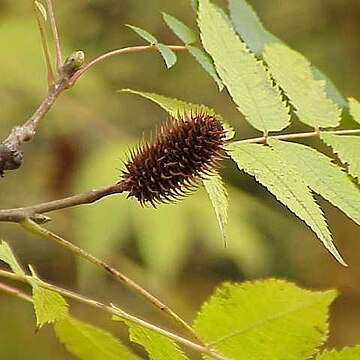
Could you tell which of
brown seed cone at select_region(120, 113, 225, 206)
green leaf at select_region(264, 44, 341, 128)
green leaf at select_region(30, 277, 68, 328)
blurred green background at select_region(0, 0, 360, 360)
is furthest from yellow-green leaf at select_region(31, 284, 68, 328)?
blurred green background at select_region(0, 0, 360, 360)

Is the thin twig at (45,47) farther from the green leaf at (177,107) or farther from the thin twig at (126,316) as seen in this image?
the thin twig at (126,316)

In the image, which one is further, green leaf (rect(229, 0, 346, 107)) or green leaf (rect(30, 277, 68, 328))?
green leaf (rect(229, 0, 346, 107))

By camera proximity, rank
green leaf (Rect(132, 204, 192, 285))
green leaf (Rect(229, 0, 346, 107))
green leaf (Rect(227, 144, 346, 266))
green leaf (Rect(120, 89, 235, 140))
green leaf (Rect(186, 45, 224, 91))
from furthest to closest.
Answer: green leaf (Rect(132, 204, 192, 285)) < green leaf (Rect(229, 0, 346, 107)) < green leaf (Rect(186, 45, 224, 91)) < green leaf (Rect(120, 89, 235, 140)) < green leaf (Rect(227, 144, 346, 266))

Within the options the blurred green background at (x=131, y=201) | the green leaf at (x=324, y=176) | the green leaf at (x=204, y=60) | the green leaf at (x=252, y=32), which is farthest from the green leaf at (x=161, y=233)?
the green leaf at (x=324, y=176)

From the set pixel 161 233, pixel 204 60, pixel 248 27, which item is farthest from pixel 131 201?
pixel 204 60

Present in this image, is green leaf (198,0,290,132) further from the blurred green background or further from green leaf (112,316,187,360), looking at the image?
the blurred green background
